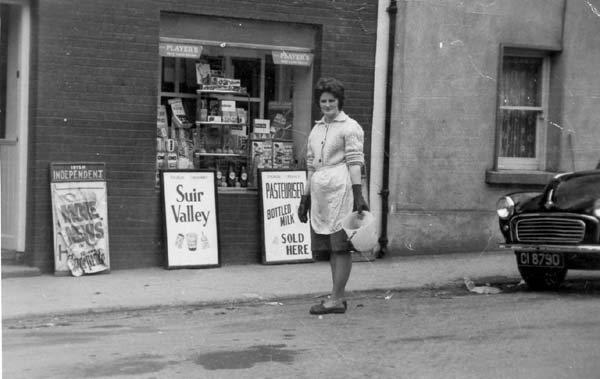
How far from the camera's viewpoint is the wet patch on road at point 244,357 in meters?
5.88

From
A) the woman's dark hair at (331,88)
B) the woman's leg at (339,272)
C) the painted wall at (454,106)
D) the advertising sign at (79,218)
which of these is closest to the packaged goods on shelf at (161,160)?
the advertising sign at (79,218)

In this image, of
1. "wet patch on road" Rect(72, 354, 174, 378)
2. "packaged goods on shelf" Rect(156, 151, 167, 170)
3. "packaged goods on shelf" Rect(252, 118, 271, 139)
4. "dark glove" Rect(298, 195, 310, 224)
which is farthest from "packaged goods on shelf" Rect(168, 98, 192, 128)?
"wet patch on road" Rect(72, 354, 174, 378)

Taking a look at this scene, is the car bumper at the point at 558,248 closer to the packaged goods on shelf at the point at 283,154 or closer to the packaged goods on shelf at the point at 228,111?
the packaged goods on shelf at the point at 283,154

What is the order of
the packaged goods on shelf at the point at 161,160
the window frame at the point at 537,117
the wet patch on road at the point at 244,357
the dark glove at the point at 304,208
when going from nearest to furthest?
1. the wet patch on road at the point at 244,357
2. the dark glove at the point at 304,208
3. the packaged goods on shelf at the point at 161,160
4. the window frame at the point at 537,117

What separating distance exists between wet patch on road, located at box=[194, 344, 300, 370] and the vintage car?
3574 millimetres

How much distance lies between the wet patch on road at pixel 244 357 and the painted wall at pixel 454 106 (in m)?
5.72

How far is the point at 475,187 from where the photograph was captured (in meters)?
12.4

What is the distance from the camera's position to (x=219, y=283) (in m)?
9.84

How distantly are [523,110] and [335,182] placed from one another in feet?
19.7

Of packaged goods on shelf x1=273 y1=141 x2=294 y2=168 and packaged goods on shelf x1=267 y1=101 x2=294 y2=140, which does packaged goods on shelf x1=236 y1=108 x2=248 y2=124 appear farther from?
packaged goods on shelf x1=273 y1=141 x2=294 y2=168

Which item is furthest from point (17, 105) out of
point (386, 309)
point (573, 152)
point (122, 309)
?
point (573, 152)

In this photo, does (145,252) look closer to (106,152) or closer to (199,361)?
(106,152)

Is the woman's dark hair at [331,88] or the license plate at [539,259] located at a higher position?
the woman's dark hair at [331,88]

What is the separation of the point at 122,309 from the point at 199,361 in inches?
103
